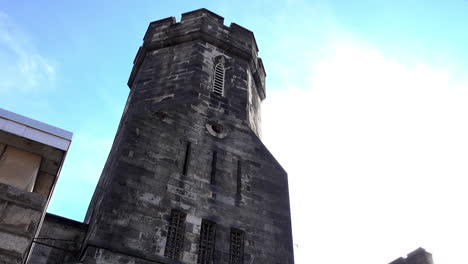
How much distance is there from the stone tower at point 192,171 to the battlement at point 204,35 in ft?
0.18

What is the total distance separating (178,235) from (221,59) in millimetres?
7773

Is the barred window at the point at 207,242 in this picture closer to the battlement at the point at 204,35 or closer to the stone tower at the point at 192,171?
the stone tower at the point at 192,171

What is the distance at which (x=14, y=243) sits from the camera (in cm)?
532

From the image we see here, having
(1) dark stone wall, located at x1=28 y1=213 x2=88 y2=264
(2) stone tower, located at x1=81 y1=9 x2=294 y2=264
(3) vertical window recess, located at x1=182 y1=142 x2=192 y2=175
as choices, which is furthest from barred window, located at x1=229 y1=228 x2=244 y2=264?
(1) dark stone wall, located at x1=28 y1=213 x2=88 y2=264

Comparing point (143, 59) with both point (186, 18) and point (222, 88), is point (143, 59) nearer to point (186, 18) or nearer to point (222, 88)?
point (186, 18)

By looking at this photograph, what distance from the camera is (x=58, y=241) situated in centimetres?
1134

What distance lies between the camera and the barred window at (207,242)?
10734 millimetres

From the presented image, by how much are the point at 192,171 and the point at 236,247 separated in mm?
A: 2440

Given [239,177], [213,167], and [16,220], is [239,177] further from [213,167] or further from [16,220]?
[16,220]

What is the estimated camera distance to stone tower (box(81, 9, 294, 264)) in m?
10.5

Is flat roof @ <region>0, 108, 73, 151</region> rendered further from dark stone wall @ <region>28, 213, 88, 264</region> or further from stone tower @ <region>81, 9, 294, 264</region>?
dark stone wall @ <region>28, 213, 88, 264</region>

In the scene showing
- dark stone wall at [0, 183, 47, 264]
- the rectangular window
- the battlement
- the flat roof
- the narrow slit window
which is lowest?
dark stone wall at [0, 183, 47, 264]

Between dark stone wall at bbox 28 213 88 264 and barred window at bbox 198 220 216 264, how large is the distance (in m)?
3.04

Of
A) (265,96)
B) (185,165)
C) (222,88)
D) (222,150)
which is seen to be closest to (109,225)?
(185,165)
